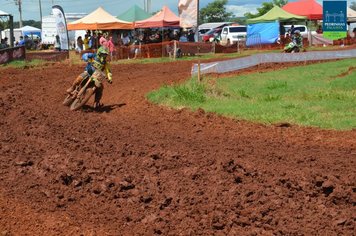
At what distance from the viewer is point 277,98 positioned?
17281 mm

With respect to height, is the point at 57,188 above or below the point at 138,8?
below

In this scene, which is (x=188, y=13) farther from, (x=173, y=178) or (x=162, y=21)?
(x=173, y=178)

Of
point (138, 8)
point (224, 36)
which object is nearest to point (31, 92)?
point (138, 8)

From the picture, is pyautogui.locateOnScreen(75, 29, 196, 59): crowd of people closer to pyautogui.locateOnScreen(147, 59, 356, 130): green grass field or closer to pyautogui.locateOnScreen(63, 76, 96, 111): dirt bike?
pyautogui.locateOnScreen(147, 59, 356, 130): green grass field

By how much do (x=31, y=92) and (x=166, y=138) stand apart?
941 centimetres

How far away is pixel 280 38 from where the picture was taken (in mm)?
44844

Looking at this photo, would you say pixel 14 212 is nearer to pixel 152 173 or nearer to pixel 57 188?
pixel 57 188

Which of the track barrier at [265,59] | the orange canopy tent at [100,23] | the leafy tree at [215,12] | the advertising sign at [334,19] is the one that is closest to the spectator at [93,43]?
the orange canopy tent at [100,23]

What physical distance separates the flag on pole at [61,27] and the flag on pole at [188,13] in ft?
23.3

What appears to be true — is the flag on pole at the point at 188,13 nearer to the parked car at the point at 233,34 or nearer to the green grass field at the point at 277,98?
the parked car at the point at 233,34

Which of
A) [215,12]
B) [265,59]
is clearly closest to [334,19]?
[265,59]

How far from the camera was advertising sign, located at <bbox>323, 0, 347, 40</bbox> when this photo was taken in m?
42.4

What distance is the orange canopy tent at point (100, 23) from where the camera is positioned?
40.2m

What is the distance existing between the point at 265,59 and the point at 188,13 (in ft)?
36.6
